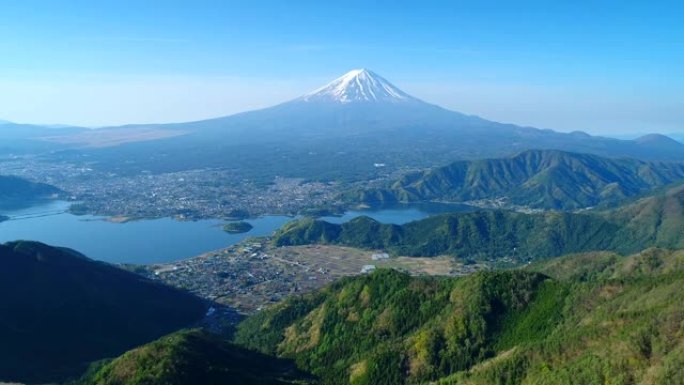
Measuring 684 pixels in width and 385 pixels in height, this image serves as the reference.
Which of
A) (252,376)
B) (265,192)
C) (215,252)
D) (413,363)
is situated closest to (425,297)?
(413,363)

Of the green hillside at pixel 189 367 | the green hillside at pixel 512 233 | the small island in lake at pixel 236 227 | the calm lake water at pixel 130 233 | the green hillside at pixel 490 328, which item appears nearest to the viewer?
the green hillside at pixel 490 328

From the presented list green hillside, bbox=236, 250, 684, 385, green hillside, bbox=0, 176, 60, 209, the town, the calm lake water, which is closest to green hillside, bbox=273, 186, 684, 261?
the town

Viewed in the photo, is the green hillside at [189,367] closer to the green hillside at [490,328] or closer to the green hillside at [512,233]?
the green hillside at [490,328]

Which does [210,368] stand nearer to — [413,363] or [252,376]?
[252,376]

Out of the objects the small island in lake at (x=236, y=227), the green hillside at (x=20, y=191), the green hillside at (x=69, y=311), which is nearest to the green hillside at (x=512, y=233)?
the small island in lake at (x=236, y=227)

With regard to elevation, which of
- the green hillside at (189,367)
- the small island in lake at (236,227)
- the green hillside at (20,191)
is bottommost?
the small island in lake at (236,227)

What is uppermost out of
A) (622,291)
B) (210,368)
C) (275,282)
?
(622,291)

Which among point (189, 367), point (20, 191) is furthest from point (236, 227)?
point (189, 367)
